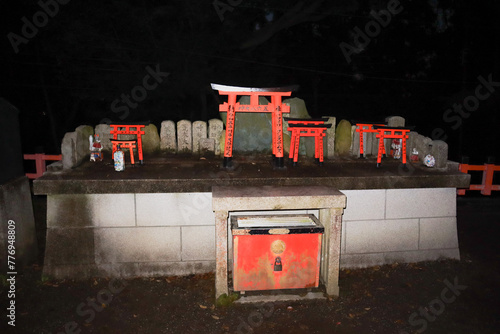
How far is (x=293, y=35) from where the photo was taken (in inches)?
652

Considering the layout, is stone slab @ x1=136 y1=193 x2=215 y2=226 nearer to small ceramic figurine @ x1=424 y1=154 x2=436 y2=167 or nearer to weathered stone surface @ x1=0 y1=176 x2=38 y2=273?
weathered stone surface @ x1=0 y1=176 x2=38 y2=273

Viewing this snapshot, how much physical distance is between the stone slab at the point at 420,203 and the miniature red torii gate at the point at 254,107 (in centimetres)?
194

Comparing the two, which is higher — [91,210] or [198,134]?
[198,134]

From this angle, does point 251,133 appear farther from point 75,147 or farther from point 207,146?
point 75,147

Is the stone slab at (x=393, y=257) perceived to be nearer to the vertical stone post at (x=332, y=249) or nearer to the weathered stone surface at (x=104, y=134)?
the vertical stone post at (x=332, y=249)

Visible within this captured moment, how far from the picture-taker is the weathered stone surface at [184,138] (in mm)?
6556

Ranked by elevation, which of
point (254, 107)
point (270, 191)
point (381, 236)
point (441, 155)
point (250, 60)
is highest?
point (250, 60)

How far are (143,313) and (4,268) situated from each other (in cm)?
253

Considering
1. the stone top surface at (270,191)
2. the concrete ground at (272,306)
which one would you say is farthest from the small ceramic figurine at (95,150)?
the stone top surface at (270,191)

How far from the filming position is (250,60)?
51.1 ft

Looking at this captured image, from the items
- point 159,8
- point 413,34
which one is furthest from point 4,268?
point 413,34

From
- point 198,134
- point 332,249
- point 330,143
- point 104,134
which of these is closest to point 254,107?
point 198,134

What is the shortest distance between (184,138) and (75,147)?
1.96m

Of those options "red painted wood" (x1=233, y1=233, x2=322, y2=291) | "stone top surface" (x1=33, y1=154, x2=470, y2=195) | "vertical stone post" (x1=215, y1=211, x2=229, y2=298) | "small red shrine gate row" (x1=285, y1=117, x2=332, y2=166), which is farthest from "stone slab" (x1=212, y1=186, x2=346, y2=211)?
"small red shrine gate row" (x1=285, y1=117, x2=332, y2=166)
